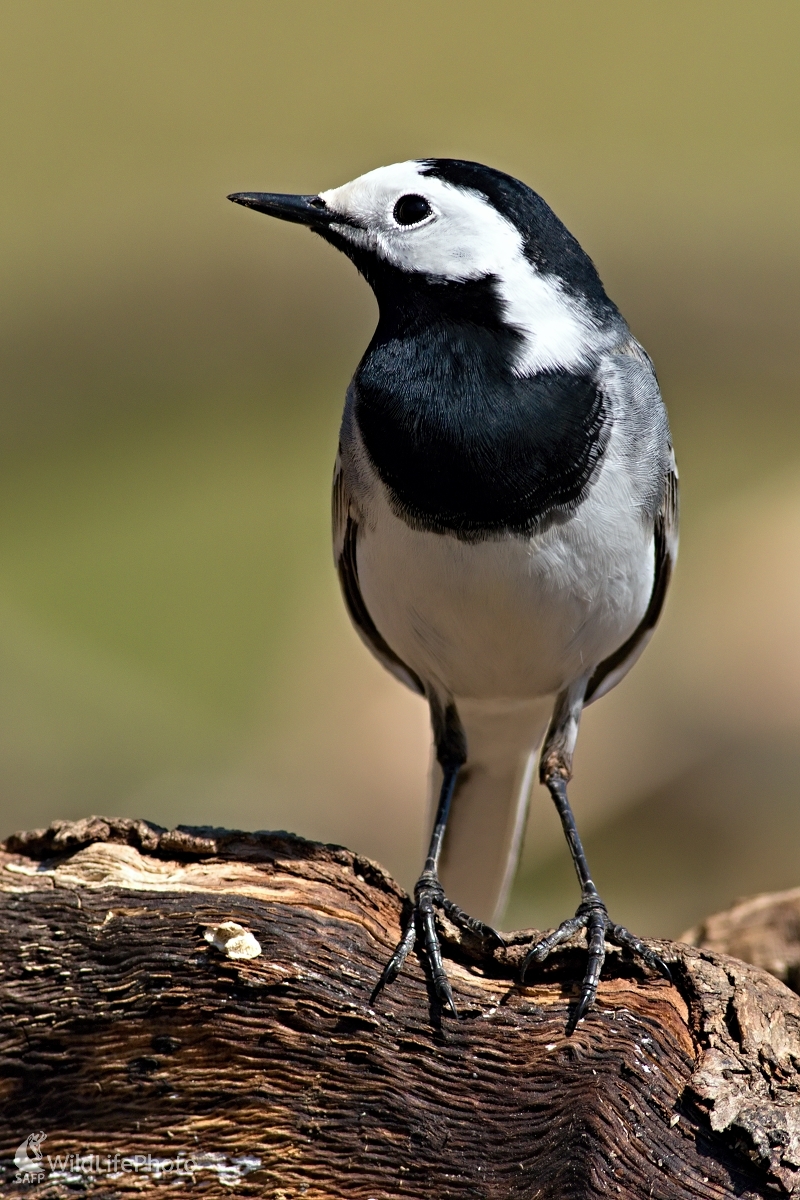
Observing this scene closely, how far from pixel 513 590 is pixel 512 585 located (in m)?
0.02

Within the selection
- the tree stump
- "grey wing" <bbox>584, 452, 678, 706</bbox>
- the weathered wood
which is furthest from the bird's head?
the weathered wood

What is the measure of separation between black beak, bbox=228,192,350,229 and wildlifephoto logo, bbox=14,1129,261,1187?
249cm

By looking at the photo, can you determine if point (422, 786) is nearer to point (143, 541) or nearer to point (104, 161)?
point (143, 541)

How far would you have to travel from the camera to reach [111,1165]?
273 cm

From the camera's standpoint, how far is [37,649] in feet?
31.7

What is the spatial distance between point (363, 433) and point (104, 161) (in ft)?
35.1

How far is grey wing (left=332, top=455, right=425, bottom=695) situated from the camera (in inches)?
153

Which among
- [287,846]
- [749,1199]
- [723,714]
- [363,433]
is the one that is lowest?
[749,1199]

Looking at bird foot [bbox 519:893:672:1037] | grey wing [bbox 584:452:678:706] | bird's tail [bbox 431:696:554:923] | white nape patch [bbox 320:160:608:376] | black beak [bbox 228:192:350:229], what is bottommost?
bird foot [bbox 519:893:672:1037]

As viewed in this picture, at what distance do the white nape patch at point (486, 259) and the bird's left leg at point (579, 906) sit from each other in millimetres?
1094

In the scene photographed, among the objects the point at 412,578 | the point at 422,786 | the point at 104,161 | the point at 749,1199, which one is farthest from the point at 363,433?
the point at 104,161

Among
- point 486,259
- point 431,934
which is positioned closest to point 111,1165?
point 431,934

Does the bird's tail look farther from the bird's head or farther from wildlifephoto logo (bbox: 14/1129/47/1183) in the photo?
wildlifephoto logo (bbox: 14/1129/47/1183)

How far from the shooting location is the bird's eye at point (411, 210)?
11.5ft
